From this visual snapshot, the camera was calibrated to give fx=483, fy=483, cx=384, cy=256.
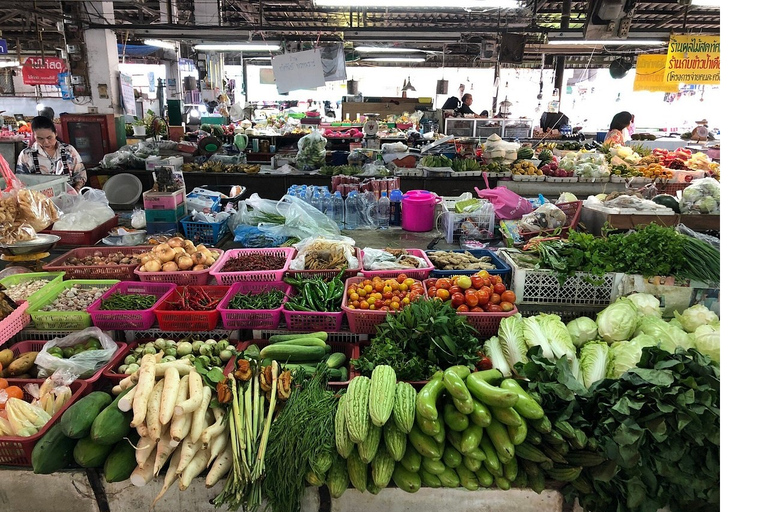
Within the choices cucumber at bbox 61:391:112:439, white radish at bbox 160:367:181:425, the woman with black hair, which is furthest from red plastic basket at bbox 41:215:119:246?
white radish at bbox 160:367:181:425

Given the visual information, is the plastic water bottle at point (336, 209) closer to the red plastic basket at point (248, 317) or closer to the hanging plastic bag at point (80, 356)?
the red plastic basket at point (248, 317)

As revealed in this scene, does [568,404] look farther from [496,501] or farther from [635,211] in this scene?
[635,211]

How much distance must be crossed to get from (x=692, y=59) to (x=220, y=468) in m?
11.6

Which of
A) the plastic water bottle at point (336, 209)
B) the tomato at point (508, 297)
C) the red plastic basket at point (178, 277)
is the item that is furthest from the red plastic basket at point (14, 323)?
the plastic water bottle at point (336, 209)

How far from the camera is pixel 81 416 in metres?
2.15

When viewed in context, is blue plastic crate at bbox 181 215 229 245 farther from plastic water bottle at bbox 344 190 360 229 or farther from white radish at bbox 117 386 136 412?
white radish at bbox 117 386 136 412

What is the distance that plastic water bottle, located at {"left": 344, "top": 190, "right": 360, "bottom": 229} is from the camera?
567cm

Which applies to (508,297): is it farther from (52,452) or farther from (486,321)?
(52,452)

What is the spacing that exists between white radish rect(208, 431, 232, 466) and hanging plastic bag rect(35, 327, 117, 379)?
102cm

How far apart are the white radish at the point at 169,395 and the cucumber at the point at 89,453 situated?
0.34 meters

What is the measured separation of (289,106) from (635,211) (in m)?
21.4

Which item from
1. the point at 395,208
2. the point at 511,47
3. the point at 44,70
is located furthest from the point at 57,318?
the point at 44,70

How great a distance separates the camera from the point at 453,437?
212 centimetres
